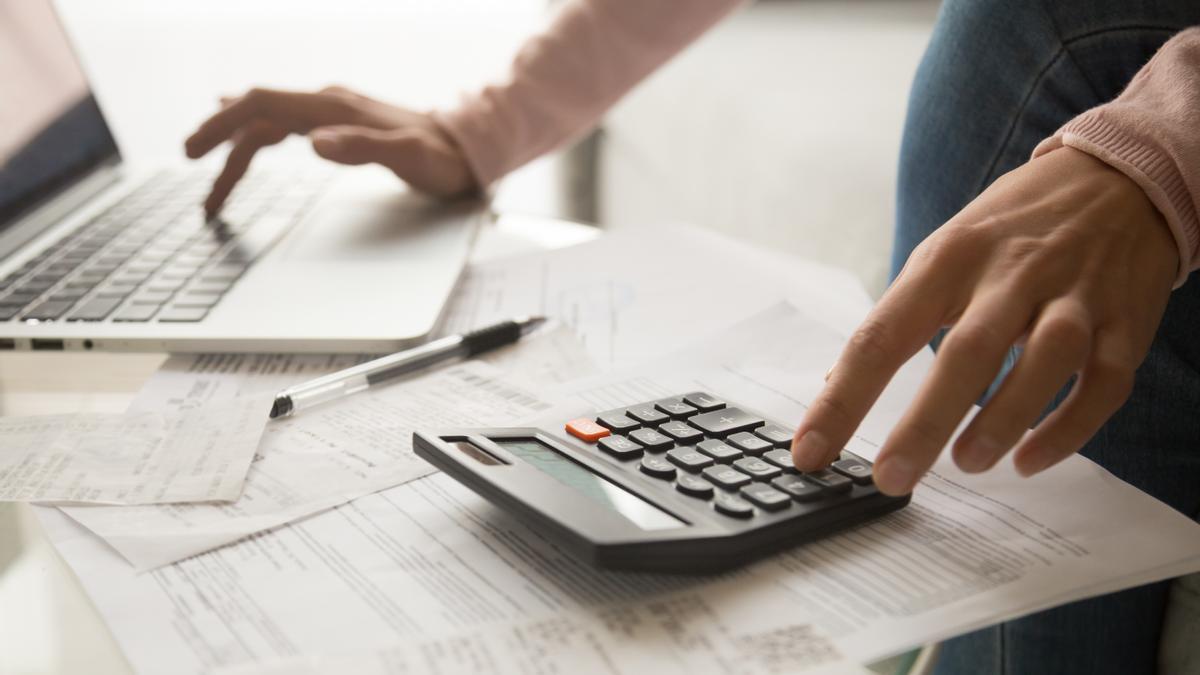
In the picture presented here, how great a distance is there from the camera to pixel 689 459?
39 centimetres

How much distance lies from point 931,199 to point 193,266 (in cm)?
49

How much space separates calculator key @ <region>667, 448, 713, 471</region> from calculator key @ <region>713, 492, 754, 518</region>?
23mm

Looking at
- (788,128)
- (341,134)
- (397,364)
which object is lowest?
(788,128)

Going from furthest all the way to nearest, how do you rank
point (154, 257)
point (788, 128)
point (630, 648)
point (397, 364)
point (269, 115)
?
point (788, 128)
point (269, 115)
point (154, 257)
point (397, 364)
point (630, 648)

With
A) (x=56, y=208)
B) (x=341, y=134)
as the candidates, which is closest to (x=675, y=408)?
(x=341, y=134)

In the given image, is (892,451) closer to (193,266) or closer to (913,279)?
(913,279)

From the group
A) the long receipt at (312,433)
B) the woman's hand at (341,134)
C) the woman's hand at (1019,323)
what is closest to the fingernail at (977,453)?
the woman's hand at (1019,323)

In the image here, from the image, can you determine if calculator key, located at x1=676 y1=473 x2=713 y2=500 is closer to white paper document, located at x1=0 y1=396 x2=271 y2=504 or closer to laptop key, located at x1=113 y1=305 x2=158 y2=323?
white paper document, located at x1=0 y1=396 x2=271 y2=504

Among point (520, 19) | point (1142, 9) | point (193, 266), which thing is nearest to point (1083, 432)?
point (1142, 9)

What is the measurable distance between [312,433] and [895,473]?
10.7 inches

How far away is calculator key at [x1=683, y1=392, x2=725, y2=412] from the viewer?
0.44 m

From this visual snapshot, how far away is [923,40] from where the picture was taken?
1261 mm

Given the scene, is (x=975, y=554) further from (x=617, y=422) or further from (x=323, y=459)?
(x=323, y=459)

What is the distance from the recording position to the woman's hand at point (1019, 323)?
0.35m
